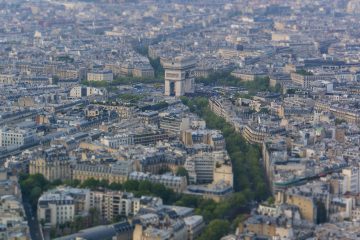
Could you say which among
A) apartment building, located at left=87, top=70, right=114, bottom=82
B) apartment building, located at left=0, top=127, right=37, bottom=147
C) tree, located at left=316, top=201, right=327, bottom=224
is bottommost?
apartment building, located at left=87, top=70, right=114, bottom=82

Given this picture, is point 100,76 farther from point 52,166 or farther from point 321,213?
point 321,213

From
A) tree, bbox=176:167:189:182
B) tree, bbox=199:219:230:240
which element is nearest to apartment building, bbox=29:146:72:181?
tree, bbox=176:167:189:182

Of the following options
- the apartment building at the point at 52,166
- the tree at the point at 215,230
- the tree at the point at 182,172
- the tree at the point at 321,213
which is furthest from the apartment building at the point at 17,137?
the tree at the point at 321,213

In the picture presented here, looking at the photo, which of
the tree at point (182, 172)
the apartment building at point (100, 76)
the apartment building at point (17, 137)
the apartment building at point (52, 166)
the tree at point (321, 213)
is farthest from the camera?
the apartment building at point (100, 76)

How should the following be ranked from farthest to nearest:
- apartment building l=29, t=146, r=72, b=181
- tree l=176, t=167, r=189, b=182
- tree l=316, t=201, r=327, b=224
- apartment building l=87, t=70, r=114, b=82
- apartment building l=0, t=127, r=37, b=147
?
apartment building l=87, t=70, r=114, b=82, apartment building l=0, t=127, r=37, b=147, apartment building l=29, t=146, r=72, b=181, tree l=176, t=167, r=189, b=182, tree l=316, t=201, r=327, b=224

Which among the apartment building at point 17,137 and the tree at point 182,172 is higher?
the tree at point 182,172

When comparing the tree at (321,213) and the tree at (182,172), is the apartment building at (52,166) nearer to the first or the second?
the tree at (182,172)

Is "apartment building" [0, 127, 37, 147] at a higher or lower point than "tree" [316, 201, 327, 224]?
lower

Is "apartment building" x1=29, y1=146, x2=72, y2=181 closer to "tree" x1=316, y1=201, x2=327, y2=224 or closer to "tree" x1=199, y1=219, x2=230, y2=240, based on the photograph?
"tree" x1=199, y1=219, x2=230, y2=240

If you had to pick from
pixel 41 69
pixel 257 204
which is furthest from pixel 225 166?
pixel 41 69
